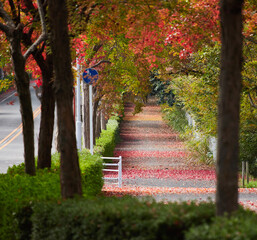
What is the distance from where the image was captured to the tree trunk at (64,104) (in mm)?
8789

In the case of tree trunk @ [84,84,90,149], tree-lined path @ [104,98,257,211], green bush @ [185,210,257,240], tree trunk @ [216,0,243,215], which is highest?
tree trunk @ [216,0,243,215]

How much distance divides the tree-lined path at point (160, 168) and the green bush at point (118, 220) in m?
8.45

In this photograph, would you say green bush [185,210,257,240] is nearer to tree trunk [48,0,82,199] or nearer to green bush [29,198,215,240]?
green bush [29,198,215,240]

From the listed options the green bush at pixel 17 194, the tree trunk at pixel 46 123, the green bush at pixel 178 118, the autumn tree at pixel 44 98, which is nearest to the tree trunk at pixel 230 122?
the green bush at pixel 17 194

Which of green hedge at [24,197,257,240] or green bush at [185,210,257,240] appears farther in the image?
green hedge at [24,197,257,240]

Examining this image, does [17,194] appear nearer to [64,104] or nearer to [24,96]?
[64,104]

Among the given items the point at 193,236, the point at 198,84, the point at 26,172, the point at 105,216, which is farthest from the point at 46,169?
the point at 198,84

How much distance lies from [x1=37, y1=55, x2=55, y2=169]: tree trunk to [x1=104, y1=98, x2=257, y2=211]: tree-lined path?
12.3 feet

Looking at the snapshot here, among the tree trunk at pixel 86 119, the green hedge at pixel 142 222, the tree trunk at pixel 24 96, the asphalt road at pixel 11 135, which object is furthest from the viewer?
the asphalt road at pixel 11 135

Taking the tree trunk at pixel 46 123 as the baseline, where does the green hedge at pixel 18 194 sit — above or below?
below

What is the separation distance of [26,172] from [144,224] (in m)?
6.15

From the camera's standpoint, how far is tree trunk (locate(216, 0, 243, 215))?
6.36 meters

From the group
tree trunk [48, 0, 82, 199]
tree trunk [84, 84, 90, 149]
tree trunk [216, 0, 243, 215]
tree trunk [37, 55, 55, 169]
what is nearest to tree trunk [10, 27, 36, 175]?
tree trunk [37, 55, 55, 169]

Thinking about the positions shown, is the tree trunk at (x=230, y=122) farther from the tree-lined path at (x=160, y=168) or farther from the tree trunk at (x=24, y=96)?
the tree-lined path at (x=160, y=168)
